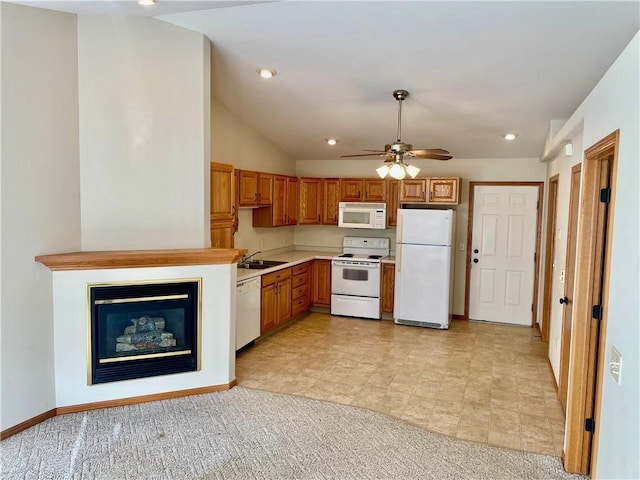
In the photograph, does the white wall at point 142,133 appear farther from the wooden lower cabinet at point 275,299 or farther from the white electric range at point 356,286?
the white electric range at point 356,286

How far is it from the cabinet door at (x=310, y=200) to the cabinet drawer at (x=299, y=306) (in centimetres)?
117

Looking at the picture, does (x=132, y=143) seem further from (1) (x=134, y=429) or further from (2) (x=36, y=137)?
(1) (x=134, y=429)

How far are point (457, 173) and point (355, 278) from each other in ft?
6.88

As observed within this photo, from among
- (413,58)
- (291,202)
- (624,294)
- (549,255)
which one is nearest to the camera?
(624,294)

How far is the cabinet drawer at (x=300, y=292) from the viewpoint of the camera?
612cm

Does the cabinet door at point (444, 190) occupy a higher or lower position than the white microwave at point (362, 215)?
higher

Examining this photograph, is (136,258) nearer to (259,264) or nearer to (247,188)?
(247,188)

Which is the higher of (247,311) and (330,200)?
(330,200)

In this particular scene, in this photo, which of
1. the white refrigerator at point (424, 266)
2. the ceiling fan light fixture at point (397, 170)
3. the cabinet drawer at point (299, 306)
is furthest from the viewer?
the cabinet drawer at point (299, 306)

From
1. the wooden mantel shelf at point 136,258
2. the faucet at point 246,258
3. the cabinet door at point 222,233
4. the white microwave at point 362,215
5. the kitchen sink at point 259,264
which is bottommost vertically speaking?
the kitchen sink at point 259,264

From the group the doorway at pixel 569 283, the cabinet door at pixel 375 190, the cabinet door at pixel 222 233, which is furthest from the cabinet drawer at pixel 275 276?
the doorway at pixel 569 283

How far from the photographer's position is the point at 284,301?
5.80 m

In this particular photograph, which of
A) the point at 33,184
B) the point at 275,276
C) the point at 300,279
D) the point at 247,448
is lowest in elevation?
the point at 247,448

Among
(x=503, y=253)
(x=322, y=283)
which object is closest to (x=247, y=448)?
(x=322, y=283)
